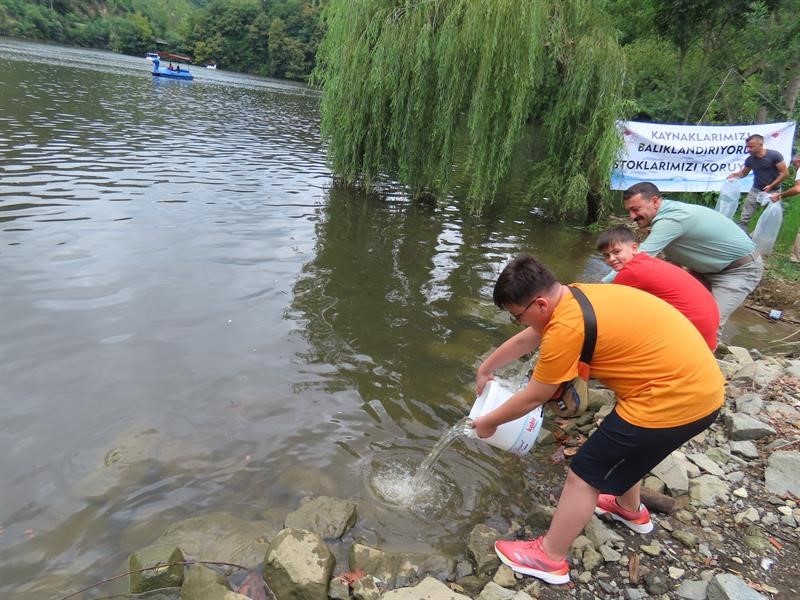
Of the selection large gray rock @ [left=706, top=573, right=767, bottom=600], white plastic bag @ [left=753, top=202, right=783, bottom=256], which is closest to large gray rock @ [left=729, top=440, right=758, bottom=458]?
large gray rock @ [left=706, top=573, right=767, bottom=600]

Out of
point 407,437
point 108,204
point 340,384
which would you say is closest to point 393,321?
point 340,384

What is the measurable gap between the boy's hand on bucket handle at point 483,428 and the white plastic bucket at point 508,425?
14 centimetres

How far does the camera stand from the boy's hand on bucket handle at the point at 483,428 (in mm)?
2938

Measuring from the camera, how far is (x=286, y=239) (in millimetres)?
8969

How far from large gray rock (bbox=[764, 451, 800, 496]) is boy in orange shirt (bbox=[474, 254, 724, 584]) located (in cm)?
155

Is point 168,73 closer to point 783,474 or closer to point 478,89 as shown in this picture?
point 478,89

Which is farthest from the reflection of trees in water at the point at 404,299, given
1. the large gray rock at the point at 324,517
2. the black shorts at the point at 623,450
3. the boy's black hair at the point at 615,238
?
the black shorts at the point at 623,450

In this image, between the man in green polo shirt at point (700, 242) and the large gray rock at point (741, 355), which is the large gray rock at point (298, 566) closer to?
the man in green polo shirt at point (700, 242)

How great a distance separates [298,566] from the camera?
2.95 meters

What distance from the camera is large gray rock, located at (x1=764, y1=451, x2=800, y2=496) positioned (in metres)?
3.54

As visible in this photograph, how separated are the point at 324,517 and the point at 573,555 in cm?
162

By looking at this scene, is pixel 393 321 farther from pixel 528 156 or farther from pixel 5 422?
pixel 528 156

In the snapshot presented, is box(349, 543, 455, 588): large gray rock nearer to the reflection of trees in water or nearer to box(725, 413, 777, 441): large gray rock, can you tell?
the reflection of trees in water

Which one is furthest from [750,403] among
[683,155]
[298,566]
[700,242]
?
[683,155]
